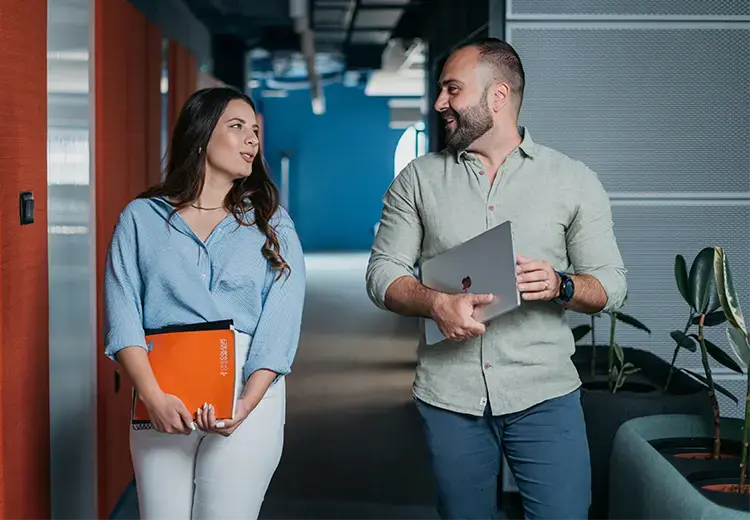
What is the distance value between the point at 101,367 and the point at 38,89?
1.31 meters

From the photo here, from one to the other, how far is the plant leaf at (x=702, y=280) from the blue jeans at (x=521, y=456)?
556 millimetres

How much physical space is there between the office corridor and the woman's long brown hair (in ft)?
6.60

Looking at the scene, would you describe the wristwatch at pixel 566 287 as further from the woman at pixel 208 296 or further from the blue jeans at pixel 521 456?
the woman at pixel 208 296

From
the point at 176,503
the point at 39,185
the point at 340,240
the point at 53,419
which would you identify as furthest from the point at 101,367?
the point at 340,240

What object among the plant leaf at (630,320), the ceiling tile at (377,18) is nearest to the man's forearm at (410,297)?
the plant leaf at (630,320)

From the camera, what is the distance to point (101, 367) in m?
3.68

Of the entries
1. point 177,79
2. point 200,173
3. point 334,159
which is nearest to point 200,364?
point 200,173

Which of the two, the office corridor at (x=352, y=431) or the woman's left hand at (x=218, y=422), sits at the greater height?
the woman's left hand at (x=218, y=422)

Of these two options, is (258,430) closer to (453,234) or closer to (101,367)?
(453,234)

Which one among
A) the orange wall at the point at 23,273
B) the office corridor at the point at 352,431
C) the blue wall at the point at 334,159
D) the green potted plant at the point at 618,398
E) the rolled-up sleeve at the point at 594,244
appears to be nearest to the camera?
the rolled-up sleeve at the point at 594,244

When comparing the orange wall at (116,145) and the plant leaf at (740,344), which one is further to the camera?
the orange wall at (116,145)

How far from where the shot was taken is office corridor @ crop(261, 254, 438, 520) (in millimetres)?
4117

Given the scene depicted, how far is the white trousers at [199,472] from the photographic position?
2.06m

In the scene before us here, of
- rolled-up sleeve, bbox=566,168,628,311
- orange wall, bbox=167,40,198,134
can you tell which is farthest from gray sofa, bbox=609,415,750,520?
orange wall, bbox=167,40,198,134
